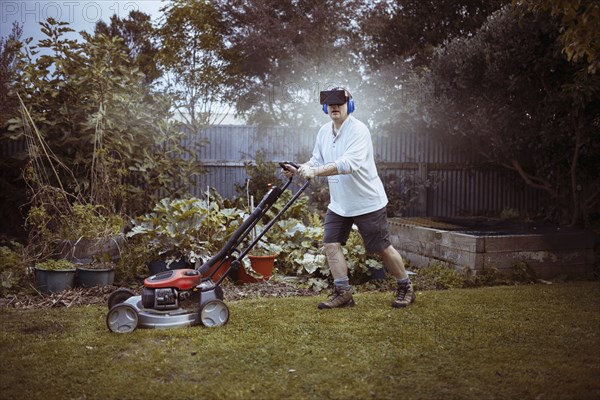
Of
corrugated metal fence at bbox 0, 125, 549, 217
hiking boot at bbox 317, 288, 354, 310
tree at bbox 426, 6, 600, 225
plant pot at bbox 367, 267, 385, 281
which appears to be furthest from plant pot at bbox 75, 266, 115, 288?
corrugated metal fence at bbox 0, 125, 549, 217

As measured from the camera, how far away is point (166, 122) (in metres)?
8.86

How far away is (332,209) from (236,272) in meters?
1.62

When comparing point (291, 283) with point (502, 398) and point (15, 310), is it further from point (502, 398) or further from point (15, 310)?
point (502, 398)

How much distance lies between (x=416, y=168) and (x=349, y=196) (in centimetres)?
758

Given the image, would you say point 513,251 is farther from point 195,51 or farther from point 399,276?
point 195,51

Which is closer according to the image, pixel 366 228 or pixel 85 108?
pixel 366 228

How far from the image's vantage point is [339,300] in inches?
198

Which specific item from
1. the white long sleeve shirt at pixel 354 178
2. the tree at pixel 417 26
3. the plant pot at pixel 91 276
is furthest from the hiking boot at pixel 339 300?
the tree at pixel 417 26

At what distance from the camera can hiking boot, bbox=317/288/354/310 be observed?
16.4 ft

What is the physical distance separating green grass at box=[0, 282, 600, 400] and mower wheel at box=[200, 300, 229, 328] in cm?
9

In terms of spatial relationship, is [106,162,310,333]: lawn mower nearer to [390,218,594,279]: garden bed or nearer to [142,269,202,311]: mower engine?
[142,269,202,311]: mower engine

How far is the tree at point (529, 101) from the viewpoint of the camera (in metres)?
7.57

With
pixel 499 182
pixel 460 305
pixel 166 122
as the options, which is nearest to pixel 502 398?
pixel 460 305

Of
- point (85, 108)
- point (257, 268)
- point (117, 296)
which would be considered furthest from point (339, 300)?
point (85, 108)
